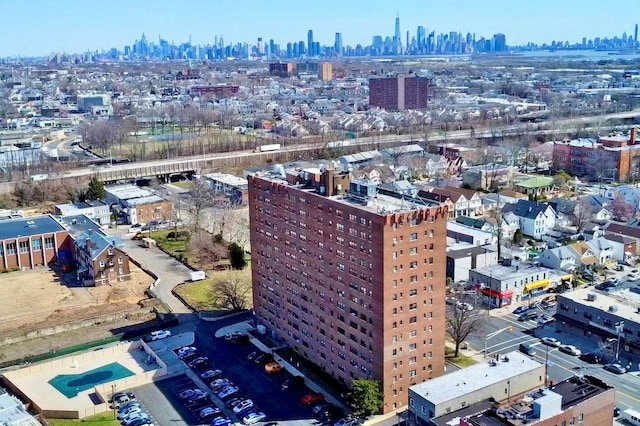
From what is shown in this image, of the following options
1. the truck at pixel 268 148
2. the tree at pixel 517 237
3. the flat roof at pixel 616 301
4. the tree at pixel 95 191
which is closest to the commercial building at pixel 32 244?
the tree at pixel 95 191

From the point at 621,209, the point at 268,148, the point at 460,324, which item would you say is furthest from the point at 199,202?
the point at 621,209

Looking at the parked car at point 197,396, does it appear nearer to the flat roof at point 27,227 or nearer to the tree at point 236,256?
the tree at point 236,256

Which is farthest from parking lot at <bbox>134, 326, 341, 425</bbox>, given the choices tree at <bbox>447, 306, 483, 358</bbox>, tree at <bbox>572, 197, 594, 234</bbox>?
tree at <bbox>572, 197, 594, 234</bbox>

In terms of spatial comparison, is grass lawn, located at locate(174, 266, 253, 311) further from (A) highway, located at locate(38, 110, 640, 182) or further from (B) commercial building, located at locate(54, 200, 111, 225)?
(A) highway, located at locate(38, 110, 640, 182)

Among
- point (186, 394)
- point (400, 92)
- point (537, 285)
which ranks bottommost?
point (186, 394)

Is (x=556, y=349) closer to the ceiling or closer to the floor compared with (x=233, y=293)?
closer to the floor

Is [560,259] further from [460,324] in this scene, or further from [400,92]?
[400,92]
